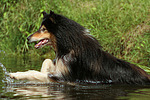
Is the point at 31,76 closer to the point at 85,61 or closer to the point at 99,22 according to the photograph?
the point at 85,61

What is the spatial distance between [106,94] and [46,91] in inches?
42.6

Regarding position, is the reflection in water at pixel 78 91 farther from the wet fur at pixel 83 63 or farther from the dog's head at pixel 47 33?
the dog's head at pixel 47 33

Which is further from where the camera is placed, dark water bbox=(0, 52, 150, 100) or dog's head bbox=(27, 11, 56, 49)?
dog's head bbox=(27, 11, 56, 49)

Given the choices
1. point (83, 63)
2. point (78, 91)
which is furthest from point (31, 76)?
point (78, 91)

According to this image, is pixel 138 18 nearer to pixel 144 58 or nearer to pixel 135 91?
pixel 144 58

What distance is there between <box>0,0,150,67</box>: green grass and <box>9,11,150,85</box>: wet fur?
362 cm

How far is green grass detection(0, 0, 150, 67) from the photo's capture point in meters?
9.91

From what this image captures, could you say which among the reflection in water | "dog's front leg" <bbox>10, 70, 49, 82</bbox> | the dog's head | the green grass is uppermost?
the green grass

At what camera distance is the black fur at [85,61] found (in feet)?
17.7

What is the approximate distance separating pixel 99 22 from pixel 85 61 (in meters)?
5.93

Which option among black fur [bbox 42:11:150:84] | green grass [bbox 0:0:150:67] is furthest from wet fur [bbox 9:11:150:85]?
green grass [bbox 0:0:150:67]

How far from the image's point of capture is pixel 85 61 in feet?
18.1

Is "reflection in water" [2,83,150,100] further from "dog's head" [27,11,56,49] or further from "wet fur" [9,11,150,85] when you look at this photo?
"dog's head" [27,11,56,49]

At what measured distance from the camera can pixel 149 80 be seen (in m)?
5.45
